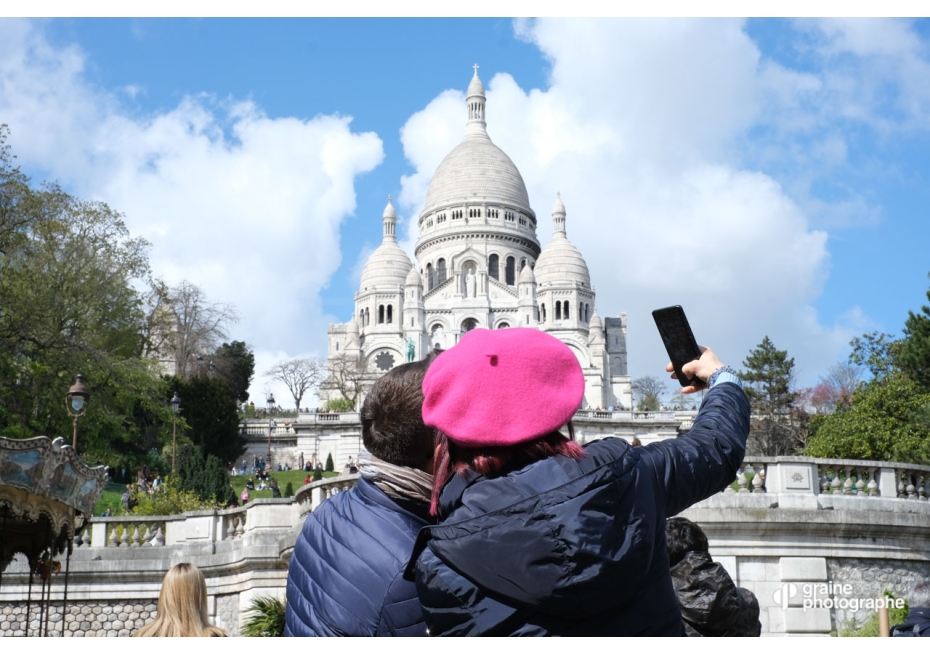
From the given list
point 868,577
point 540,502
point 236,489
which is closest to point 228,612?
point 868,577

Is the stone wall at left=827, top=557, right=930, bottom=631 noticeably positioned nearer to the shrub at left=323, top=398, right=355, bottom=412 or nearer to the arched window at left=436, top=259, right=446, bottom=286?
the shrub at left=323, top=398, right=355, bottom=412

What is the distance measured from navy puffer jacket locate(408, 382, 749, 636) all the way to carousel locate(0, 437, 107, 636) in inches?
316

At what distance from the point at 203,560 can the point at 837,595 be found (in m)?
8.78

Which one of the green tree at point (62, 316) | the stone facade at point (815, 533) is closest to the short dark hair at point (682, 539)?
the stone facade at point (815, 533)

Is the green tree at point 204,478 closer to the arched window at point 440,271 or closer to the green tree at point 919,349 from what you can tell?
the green tree at point 919,349

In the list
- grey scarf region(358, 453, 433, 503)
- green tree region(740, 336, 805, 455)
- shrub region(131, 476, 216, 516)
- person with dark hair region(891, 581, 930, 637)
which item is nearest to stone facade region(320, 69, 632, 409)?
green tree region(740, 336, 805, 455)

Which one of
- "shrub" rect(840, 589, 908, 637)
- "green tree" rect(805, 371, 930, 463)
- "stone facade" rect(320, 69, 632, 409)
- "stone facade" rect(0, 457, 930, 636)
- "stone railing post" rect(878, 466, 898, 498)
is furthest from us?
"stone facade" rect(320, 69, 632, 409)

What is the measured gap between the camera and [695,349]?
317cm

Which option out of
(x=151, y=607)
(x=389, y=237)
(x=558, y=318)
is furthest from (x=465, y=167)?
(x=151, y=607)

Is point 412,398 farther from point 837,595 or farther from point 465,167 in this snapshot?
point 465,167

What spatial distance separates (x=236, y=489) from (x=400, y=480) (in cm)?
3713

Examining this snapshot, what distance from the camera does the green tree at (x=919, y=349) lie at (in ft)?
95.6

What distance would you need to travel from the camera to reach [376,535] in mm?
3287

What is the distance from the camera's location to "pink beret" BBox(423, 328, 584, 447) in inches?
102
